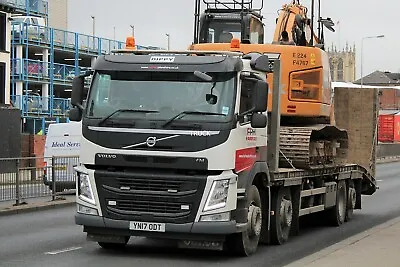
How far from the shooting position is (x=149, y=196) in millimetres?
11914

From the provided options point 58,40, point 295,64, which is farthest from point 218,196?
point 58,40

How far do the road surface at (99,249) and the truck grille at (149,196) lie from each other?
2.21 feet

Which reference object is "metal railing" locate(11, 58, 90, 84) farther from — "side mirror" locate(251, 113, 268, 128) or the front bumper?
"side mirror" locate(251, 113, 268, 128)

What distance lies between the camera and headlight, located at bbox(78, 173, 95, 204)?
480 inches

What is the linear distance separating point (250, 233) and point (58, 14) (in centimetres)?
7657

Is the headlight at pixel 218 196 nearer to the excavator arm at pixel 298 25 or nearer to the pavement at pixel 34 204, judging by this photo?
the excavator arm at pixel 298 25

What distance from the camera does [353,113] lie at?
1930cm

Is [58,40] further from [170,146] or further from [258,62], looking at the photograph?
[170,146]

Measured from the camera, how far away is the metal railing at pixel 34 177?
66.0 feet

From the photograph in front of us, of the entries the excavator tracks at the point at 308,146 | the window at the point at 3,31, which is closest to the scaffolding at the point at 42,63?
the window at the point at 3,31

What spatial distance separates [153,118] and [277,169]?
278cm

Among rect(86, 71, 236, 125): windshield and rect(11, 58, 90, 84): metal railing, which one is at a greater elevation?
rect(11, 58, 90, 84): metal railing

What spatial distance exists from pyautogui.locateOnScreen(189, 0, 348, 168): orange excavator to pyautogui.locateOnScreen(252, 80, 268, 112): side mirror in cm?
162

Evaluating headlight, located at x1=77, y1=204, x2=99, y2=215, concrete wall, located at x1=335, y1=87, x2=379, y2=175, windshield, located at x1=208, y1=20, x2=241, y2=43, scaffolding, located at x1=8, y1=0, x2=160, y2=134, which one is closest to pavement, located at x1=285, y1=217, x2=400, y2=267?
headlight, located at x1=77, y1=204, x2=99, y2=215
